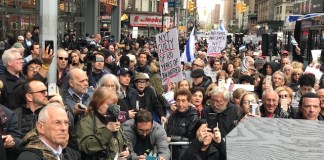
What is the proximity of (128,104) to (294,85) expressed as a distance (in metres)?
3.39

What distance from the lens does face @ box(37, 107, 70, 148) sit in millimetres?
3965

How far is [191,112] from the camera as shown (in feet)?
21.5

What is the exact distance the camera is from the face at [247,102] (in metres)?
6.93

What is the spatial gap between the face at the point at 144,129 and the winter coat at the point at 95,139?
0.88m

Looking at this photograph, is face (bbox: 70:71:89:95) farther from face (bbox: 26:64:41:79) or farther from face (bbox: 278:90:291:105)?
face (bbox: 278:90:291:105)

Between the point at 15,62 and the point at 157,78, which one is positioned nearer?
the point at 15,62

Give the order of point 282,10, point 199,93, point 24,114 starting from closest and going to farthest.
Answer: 1. point 24,114
2. point 199,93
3. point 282,10

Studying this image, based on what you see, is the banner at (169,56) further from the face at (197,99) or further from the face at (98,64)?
the face at (197,99)

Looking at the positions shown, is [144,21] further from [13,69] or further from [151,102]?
[13,69]

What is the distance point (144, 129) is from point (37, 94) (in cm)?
120

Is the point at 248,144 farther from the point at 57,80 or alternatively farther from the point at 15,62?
the point at 57,80

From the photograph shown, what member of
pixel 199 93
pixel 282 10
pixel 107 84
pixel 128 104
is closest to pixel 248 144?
pixel 107 84

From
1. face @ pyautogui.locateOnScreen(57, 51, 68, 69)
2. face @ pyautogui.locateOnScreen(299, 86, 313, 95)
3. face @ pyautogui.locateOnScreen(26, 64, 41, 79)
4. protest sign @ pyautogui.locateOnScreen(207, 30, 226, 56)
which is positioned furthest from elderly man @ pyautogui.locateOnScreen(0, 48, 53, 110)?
protest sign @ pyautogui.locateOnScreen(207, 30, 226, 56)

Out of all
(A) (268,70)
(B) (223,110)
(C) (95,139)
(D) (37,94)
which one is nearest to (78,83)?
(D) (37,94)
